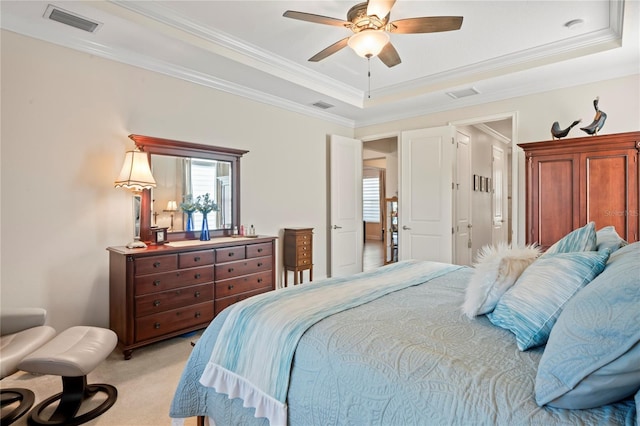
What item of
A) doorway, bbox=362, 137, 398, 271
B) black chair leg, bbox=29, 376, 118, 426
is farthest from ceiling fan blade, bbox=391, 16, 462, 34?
doorway, bbox=362, 137, 398, 271

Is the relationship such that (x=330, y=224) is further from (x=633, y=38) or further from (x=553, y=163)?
(x=633, y=38)

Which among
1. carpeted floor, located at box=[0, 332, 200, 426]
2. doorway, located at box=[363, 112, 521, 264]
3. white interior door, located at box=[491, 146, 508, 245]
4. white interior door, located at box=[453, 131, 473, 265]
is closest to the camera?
carpeted floor, located at box=[0, 332, 200, 426]

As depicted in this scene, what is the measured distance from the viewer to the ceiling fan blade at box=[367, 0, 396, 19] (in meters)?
2.06

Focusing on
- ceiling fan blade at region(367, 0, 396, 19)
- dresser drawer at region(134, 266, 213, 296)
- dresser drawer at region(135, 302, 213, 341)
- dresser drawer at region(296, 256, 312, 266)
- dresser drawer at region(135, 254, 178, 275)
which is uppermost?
ceiling fan blade at region(367, 0, 396, 19)

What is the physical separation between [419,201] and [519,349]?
3.85 meters

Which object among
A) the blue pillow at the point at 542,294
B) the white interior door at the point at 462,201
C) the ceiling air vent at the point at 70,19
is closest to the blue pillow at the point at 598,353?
the blue pillow at the point at 542,294

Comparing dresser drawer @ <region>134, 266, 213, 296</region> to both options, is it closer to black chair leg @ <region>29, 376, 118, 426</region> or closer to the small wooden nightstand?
black chair leg @ <region>29, 376, 118, 426</region>

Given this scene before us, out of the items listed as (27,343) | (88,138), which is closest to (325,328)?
(27,343)

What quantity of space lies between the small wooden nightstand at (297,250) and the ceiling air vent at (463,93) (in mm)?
2500

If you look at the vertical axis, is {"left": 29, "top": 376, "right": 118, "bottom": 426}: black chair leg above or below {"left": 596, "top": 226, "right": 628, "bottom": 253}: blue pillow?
below

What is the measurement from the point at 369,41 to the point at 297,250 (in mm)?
2715

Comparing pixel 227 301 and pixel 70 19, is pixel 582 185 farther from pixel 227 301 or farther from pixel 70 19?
pixel 70 19

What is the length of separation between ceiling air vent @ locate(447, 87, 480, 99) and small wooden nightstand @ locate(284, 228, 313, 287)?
250cm

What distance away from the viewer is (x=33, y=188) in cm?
265
